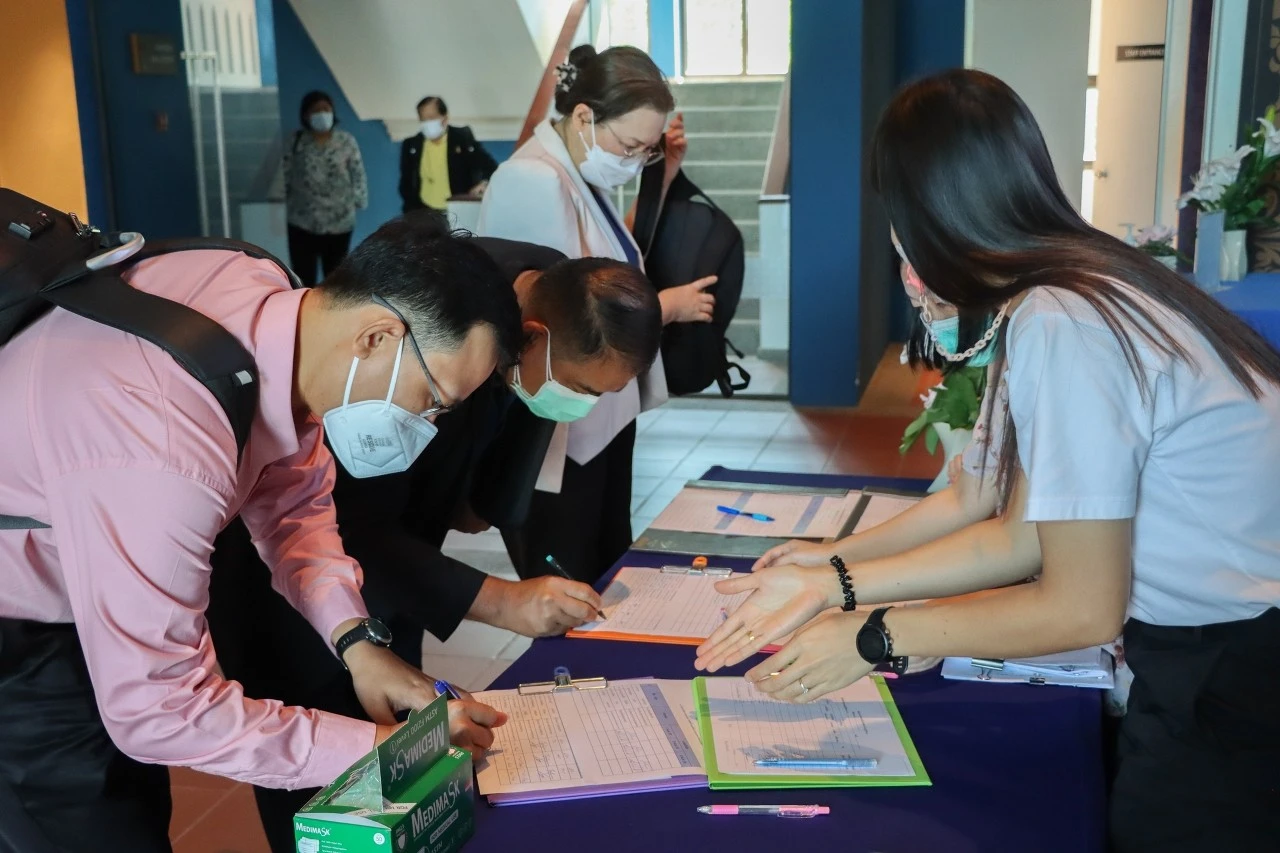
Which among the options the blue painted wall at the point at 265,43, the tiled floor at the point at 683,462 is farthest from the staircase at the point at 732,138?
the blue painted wall at the point at 265,43

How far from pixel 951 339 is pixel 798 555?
466 millimetres

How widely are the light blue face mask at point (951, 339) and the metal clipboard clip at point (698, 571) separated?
0.62m

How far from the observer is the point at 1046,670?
1.62m

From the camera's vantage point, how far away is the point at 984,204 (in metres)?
1.25

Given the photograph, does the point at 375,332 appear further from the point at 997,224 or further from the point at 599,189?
the point at 599,189

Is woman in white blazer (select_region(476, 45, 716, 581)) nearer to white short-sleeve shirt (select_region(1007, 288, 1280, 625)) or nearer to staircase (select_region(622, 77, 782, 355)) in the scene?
white short-sleeve shirt (select_region(1007, 288, 1280, 625))

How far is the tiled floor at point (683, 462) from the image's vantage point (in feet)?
8.59

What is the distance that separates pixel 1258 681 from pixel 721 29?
9.22 metres

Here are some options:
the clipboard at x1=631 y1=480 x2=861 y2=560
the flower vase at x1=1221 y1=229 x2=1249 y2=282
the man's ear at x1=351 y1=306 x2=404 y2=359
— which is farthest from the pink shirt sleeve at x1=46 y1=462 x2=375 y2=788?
the flower vase at x1=1221 y1=229 x2=1249 y2=282

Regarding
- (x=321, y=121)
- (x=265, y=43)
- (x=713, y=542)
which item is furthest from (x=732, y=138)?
(x=713, y=542)

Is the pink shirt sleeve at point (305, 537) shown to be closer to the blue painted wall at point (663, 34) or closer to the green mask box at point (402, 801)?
the green mask box at point (402, 801)

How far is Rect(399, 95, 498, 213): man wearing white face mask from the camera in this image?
795 centimetres

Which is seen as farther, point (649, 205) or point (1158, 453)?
point (649, 205)

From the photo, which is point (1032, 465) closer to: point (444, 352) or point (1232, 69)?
point (444, 352)
